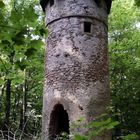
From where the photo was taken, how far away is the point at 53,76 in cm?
838

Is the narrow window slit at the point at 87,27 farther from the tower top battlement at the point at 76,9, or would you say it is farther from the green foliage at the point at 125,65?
the green foliage at the point at 125,65

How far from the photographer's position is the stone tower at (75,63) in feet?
26.1

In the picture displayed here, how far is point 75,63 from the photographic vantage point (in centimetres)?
816

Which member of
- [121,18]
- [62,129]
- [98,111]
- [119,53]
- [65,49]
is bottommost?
[62,129]

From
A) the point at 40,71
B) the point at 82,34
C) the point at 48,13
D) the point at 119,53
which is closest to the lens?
the point at 82,34

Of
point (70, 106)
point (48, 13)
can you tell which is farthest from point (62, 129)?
point (48, 13)

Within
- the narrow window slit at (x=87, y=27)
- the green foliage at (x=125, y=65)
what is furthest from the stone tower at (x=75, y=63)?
the green foliage at (x=125, y=65)

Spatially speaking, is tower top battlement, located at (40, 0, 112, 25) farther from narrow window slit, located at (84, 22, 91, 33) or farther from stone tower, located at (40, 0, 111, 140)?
narrow window slit, located at (84, 22, 91, 33)

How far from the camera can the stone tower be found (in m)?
7.94

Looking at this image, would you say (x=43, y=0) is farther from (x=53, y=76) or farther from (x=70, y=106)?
(x=70, y=106)

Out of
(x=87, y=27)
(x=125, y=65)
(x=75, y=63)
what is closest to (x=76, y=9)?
(x=87, y=27)

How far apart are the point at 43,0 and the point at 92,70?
301 centimetres

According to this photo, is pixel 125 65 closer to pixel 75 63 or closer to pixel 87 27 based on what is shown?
pixel 87 27

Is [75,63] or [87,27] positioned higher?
[87,27]
